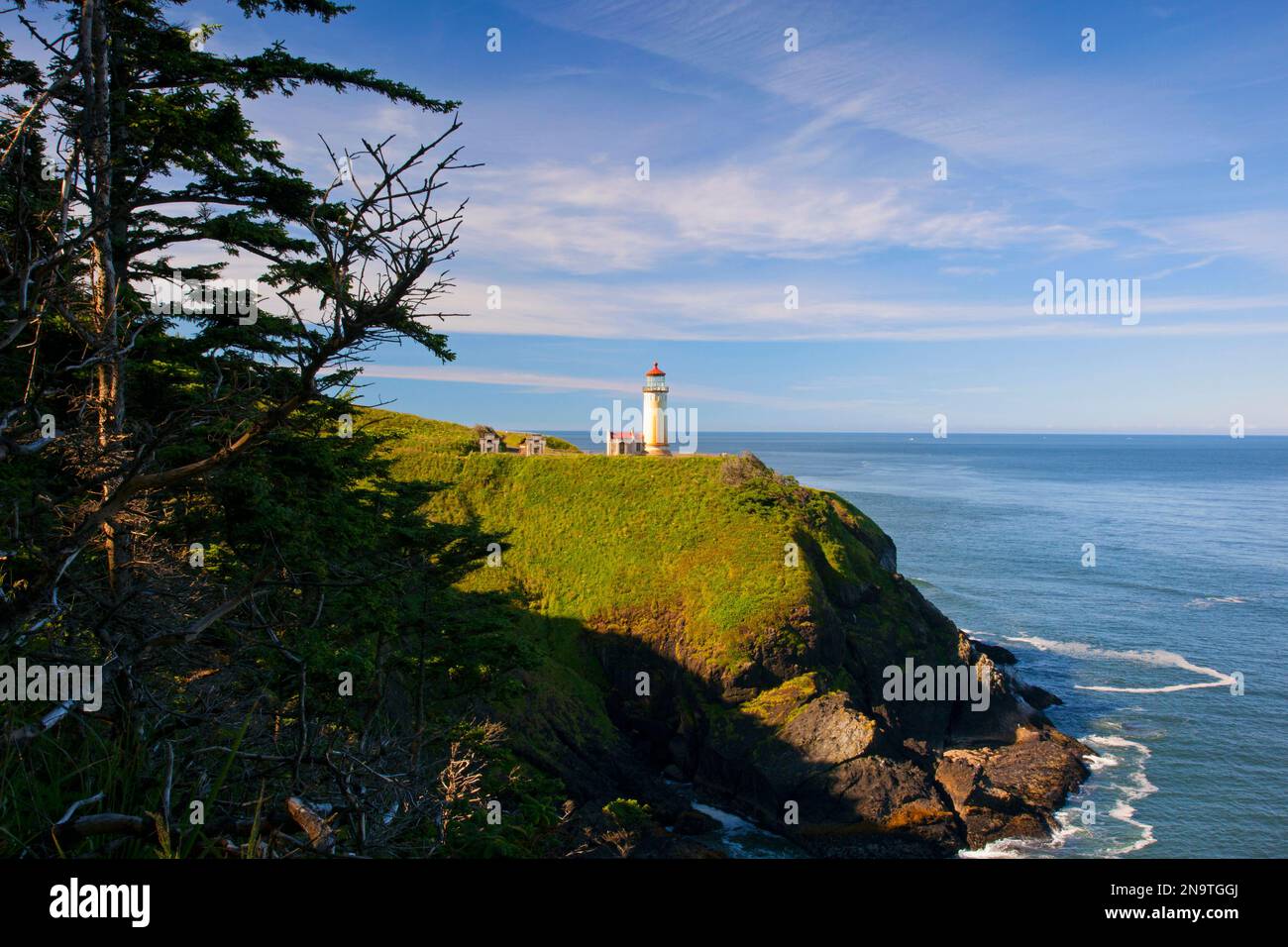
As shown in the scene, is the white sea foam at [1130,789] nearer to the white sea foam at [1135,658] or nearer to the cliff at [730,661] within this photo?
the cliff at [730,661]

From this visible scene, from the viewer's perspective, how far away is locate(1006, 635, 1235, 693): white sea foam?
3588 centimetres

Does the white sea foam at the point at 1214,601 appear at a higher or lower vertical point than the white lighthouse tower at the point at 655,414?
lower

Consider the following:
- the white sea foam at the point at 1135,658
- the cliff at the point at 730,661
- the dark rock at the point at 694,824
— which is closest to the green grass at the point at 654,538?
the cliff at the point at 730,661

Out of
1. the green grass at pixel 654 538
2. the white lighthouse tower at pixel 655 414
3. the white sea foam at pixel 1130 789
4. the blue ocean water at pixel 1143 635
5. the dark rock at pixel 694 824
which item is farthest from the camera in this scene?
the white lighthouse tower at pixel 655 414

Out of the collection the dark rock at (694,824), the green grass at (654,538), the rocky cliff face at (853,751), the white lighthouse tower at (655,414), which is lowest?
the dark rock at (694,824)

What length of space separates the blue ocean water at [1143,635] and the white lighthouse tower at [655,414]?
74.5 feet

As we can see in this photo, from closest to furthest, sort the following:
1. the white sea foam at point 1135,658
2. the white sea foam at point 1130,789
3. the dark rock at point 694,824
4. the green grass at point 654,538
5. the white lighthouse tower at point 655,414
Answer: the white sea foam at point 1130,789, the dark rock at point 694,824, the green grass at point 654,538, the white sea foam at point 1135,658, the white lighthouse tower at point 655,414

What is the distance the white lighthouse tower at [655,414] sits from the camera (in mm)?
45812

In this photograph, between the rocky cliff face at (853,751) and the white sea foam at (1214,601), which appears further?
the white sea foam at (1214,601)

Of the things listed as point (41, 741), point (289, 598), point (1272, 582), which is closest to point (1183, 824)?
point (289, 598)

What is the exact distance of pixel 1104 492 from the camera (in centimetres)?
11875

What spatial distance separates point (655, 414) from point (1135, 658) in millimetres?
31118

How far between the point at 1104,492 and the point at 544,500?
114287 mm
